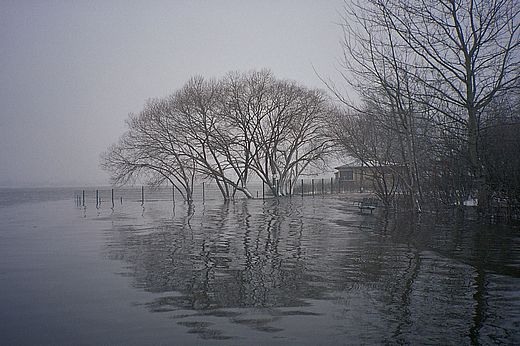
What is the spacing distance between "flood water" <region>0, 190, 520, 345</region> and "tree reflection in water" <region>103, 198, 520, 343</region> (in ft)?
0.07

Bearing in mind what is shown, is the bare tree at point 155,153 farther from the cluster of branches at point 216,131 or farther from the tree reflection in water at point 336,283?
the tree reflection in water at point 336,283

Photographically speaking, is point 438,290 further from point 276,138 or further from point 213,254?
point 276,138

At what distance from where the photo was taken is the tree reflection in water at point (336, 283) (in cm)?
555

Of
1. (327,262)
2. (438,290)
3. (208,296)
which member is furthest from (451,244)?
(208,296)

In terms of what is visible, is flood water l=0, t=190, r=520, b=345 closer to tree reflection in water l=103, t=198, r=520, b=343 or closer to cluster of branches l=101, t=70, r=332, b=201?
tree reflection in water l=103, t=198, r=520, b=343

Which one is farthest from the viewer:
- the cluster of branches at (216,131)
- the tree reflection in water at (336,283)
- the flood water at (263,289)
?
the cluster of branches at (216,131)

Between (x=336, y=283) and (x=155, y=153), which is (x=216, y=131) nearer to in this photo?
(x=155, y=153)

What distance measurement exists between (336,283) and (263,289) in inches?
49.3

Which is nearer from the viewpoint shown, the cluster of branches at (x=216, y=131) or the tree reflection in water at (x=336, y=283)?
the tree reflection in water at (x=336, y=283)

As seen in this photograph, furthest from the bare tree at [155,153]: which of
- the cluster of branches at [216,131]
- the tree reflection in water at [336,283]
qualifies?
the tree reflection in water at [336,283]

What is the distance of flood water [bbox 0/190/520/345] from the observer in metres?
5.45

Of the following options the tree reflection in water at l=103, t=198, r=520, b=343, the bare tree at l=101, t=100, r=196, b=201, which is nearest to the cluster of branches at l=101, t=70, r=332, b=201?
the bare tree at l=101, t=100, r=196, b=201

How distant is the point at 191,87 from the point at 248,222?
24.1 m

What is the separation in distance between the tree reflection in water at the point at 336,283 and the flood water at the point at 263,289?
0.07 ft
